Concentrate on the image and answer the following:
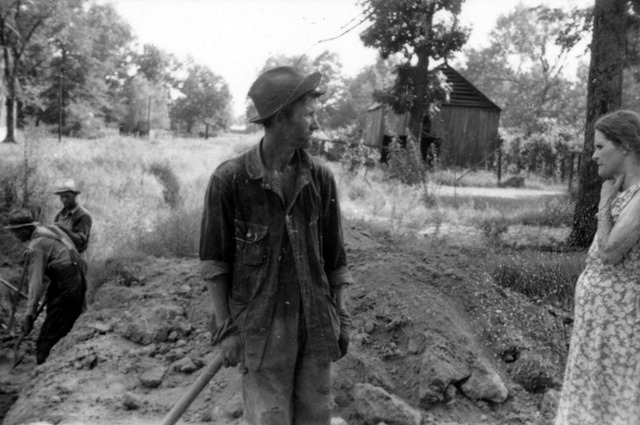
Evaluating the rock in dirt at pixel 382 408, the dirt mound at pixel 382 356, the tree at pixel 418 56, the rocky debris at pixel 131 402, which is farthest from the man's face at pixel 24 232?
the tree at pixel 418 56

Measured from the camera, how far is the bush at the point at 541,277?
21.6 ft

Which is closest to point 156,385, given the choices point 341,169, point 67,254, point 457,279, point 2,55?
point 67,254

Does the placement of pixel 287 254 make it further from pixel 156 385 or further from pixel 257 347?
pixel 156 385

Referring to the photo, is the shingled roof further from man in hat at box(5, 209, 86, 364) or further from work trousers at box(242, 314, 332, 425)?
work trousers at box(242, 314, 332, 425)

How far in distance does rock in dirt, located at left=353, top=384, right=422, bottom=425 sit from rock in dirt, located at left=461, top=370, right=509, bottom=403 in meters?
0.52

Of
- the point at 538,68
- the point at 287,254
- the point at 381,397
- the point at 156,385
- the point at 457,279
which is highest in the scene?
the point at 538,68

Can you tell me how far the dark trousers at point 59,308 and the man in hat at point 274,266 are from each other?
481cm

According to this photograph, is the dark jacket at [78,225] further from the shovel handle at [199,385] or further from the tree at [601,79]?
the tree at [601,79]

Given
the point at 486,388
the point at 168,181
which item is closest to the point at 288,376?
the point at 486,388

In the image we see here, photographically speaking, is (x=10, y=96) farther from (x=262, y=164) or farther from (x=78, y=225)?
(x=262, y=164)

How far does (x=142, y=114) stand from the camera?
5706 cm

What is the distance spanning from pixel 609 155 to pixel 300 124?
1.63 meters

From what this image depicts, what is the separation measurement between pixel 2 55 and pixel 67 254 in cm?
2182

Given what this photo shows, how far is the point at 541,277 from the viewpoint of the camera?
22.3 feet
